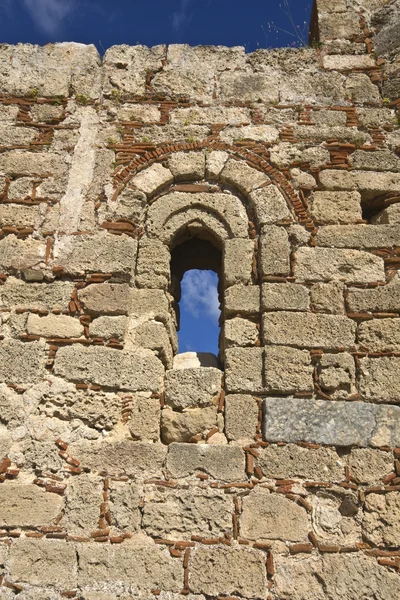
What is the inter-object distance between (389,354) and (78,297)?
2.38m

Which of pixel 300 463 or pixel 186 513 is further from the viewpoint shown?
pixel 300 463

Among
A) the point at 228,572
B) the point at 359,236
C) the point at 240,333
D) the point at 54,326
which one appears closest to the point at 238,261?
the point at 240,333

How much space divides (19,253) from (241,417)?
7.19ft

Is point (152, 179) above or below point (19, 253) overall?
above

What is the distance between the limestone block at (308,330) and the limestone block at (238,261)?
0.40 metres

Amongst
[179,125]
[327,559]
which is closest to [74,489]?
A: [327,559]

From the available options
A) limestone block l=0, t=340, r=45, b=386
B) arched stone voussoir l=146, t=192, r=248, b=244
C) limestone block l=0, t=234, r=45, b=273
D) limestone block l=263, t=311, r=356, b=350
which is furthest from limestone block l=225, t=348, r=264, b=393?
limestone block l=0, t=234, r=45, b=273

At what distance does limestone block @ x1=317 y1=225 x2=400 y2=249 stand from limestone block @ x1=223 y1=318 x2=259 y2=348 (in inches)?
36.3

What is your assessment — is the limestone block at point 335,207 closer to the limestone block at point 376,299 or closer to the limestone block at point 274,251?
the limestone block at point 274,251

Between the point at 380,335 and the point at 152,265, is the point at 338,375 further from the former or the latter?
the point at 152,265

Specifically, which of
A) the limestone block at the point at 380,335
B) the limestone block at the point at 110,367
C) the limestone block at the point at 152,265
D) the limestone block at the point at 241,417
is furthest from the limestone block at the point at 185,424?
the limestone block at the point at 380,335

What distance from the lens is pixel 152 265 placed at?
4.34 metres

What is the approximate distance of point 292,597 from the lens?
130 inches

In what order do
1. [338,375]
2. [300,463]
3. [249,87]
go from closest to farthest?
[300,463], [338,375], [249,87]
